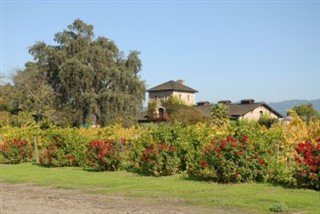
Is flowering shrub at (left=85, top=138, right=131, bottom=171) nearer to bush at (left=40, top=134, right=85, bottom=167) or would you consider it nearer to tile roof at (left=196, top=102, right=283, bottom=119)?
bush at (left=40, top=134, right=85, bottom=167)

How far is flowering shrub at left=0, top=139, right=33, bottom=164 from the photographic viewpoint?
23172mm

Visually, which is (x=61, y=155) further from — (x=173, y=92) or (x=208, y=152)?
(x=173, y=92)

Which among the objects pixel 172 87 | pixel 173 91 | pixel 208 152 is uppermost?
pixel 172 87

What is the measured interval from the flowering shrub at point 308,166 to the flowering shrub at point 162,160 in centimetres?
474

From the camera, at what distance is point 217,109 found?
61.2 m

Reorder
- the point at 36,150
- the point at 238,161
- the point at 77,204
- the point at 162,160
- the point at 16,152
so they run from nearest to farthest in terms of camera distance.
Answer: the point at 77,204
the point at 238,161
the point at 162,160
the point at 16,152
the point at 36,150

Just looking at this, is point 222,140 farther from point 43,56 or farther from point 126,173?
point 43,56

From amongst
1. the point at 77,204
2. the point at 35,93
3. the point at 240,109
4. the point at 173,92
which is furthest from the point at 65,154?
the point at 173,92

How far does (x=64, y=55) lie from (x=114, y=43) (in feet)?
20.1

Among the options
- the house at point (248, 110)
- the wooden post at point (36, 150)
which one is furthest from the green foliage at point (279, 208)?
the house at point (248, 110)

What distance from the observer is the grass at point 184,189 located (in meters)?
10.1

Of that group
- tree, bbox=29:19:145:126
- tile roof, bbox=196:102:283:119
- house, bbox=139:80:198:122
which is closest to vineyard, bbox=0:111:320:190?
tree, bbox=29:19:145:126

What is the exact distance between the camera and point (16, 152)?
912 inches

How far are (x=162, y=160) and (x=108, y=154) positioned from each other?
2.93m
